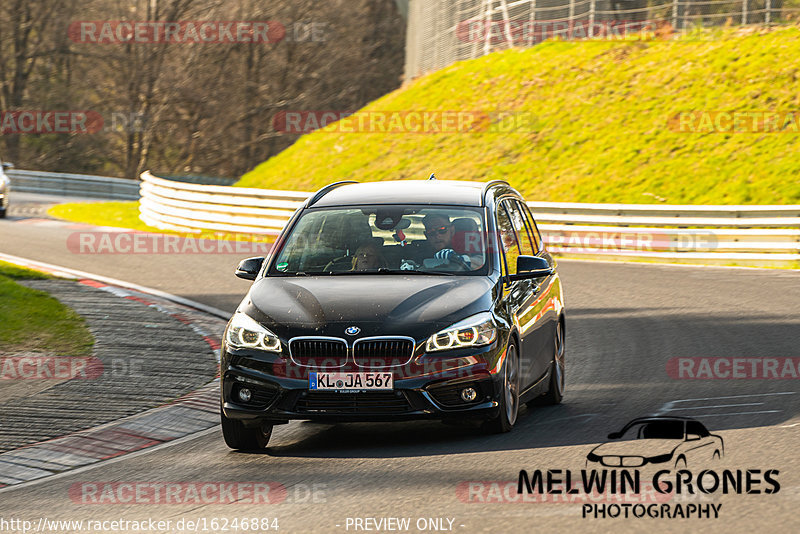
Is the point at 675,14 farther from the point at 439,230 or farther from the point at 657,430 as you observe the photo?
the point at 657,430

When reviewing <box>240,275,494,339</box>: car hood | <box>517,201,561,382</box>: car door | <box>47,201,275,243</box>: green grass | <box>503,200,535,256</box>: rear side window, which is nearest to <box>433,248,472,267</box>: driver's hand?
<box>240,275,494,339</box>: car hood

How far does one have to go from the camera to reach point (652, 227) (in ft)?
77.5

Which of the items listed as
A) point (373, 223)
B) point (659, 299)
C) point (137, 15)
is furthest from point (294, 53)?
point (373, 223)

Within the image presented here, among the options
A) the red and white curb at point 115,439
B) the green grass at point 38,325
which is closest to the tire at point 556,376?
the red and white curb at point 115,439

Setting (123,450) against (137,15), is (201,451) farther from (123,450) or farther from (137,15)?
(137,15)

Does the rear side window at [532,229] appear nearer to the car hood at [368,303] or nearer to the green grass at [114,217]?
the car hood at [368,303]

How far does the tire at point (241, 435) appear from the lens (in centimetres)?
727

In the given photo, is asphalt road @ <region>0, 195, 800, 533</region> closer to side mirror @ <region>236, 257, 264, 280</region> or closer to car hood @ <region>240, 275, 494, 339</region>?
car hood @ <region>240, 275, 494, 339</region>

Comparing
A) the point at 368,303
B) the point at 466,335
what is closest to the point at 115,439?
the point at 368,303

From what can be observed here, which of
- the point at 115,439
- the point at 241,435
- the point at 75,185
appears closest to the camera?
the point at 241,435

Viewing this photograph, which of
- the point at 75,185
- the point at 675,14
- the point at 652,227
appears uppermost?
the point at 675,14

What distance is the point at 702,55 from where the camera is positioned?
3209 centimetres

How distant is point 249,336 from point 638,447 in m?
2.45

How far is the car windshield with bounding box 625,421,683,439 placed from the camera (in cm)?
725
